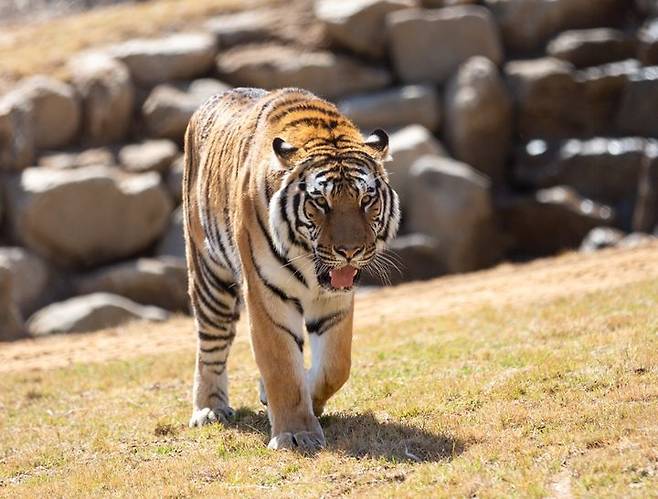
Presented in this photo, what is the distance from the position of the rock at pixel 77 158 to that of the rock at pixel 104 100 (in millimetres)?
400

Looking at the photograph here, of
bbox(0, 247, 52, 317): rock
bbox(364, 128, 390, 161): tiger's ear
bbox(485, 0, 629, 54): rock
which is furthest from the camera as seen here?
bbox(485, 0, 629, 54): rock

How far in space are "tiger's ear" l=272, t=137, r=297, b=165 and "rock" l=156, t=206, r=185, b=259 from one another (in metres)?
11.1

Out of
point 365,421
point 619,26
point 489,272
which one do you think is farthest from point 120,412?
point 619,26

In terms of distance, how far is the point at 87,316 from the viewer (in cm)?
1502

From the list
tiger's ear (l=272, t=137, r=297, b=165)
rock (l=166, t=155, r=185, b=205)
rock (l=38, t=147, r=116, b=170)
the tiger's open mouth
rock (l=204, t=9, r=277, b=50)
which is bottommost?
rock (l=166, t=155, r=185, b=205)

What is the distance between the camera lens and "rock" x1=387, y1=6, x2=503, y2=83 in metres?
21.1

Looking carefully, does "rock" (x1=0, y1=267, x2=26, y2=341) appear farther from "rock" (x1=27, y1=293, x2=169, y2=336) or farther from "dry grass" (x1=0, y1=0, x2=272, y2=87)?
"dry grass" (x1=0, y1=0, x2=272, y2=87)

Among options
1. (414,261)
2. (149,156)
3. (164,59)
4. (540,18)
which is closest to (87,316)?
(149,156)

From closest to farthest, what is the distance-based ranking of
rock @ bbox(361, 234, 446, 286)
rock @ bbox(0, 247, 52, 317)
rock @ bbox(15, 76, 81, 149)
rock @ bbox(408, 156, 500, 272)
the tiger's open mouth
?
the tiger's open mouth < rock @ bbox(0, 247, 52, 317) < rock @ bbox(361, 234, 446, 286) < rock @ bbox(408, 156, 500, 272) < rock @ bbox(15, 76, 81, 149)

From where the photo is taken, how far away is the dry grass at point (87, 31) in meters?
21.1

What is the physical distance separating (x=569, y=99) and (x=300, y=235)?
14.3 meters

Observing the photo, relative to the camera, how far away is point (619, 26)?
71.3 feet

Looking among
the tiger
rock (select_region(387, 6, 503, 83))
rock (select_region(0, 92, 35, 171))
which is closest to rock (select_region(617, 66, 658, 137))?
rock (select_region(387, 6, 503, 83))

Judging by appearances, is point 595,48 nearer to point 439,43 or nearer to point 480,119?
point 480,119
